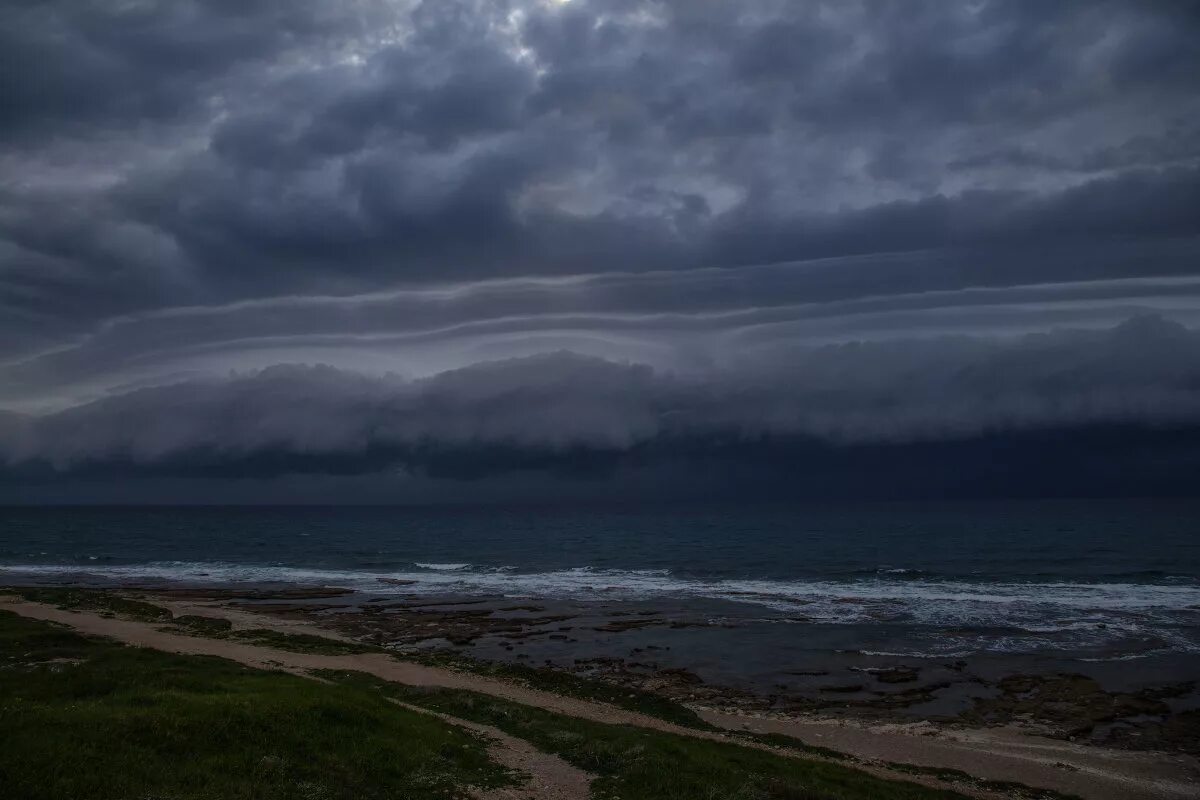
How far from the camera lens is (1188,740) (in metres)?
23.7

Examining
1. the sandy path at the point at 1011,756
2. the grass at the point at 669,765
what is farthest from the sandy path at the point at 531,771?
the sandy path at the point at 1011,756

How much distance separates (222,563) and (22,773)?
81.3m

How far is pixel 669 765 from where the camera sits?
1670 cm

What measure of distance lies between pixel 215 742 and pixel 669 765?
9.72 meters

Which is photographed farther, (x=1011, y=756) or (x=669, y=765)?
(x=1011, y=756)

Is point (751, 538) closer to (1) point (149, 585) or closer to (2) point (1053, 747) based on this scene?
(1) point (149, 585)

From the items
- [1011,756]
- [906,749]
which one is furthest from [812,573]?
[906,749]

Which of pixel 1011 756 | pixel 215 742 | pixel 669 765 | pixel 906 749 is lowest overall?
pixel 1011 756

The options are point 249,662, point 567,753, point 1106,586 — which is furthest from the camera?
point 1106,586

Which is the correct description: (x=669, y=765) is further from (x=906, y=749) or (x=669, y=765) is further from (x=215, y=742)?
(x=906, y=749)

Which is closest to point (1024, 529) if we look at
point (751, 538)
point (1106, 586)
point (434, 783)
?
point (751, 538)

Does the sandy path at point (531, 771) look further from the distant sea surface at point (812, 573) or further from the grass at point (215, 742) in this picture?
the distant sea surface at point (812, 573)

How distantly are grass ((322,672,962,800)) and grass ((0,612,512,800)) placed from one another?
225cm

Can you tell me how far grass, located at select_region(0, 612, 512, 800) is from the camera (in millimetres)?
11641
